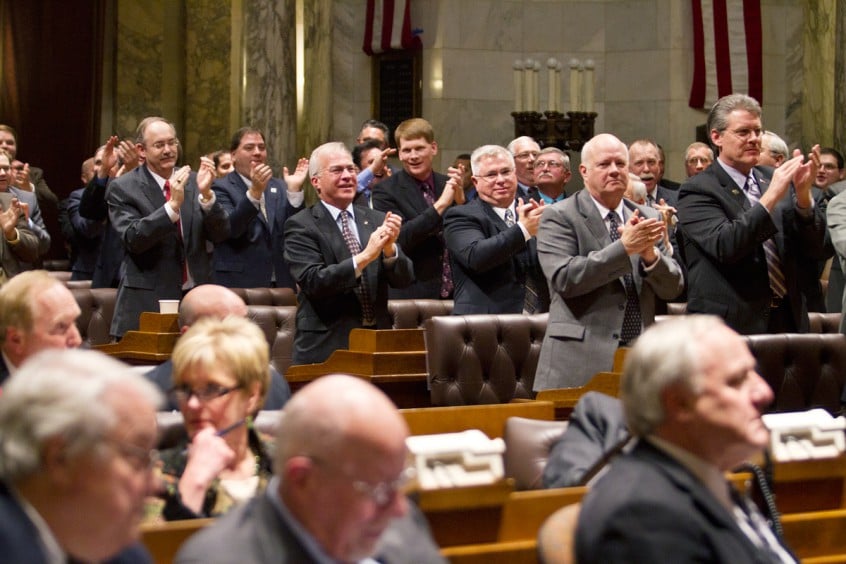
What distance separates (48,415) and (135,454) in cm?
14

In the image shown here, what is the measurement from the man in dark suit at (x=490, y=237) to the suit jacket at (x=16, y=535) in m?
4.10

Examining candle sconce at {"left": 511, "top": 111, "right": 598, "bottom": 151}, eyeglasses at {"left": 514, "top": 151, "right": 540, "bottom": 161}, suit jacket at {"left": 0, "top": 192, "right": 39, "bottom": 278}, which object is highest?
candle sconce at {"left": 511, "top": 111, "right": 598, "bottom": 151}

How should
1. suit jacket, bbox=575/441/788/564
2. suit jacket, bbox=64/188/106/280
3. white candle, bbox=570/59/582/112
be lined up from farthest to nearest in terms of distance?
white candle, bbox=570/59/582/112, suit jacket, bbox=64/188/106/280, suit jacket, bbox=575/441/788/564

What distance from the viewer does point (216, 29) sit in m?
12.4

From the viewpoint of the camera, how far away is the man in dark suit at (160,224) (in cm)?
668

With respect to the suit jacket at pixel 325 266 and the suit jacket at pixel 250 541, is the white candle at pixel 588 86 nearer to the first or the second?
the suit jacket at pixel 325 266

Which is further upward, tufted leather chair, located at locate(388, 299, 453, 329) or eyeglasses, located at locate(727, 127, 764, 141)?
eyeglasses, located at locate(727, 127, 764, 141)

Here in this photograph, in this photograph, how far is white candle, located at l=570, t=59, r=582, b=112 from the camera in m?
11.5

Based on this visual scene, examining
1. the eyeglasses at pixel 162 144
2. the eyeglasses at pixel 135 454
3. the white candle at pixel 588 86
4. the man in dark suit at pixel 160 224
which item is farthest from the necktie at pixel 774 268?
the white candle at pixel 588 86

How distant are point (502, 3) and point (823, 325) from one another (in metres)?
7.03

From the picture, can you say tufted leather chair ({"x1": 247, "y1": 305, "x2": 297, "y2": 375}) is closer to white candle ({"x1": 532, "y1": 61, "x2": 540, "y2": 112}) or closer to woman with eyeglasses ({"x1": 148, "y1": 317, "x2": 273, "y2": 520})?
woman with eyeglasses ({"x1": 148, "y1": 317, "x2": 273, "y2": 520})

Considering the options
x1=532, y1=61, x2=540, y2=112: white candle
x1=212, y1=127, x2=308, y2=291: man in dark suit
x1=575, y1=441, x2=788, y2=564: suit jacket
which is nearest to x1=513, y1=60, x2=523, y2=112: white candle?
x1=532, y1=61, x2=540, y2=112: white candle

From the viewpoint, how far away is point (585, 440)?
3.20m

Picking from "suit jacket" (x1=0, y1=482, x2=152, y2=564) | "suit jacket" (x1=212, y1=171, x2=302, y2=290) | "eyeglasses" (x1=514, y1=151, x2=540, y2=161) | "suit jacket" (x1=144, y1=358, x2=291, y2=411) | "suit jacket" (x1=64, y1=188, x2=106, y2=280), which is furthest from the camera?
"suit jacket" (x1=64, y1=188, x2=106, y2=280)
